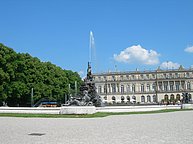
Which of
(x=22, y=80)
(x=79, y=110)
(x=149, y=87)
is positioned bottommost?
(x=79, y=110)

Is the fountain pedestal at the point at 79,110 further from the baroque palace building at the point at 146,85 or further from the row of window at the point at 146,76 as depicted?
the row of window at the point at 146,76

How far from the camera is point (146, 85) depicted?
397ft

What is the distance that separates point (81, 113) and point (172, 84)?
96421 millimetres

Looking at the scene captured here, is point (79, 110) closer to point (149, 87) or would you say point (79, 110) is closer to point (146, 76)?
point (146, 76)

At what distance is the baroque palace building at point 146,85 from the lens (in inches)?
4628

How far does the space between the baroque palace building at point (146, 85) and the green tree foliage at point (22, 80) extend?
59553 millimetres

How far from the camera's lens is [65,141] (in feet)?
36.2

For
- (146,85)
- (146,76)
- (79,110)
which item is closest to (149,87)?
(146,85)

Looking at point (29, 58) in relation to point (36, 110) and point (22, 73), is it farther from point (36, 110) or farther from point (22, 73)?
point (36, 110)

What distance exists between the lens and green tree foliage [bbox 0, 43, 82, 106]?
48.8m

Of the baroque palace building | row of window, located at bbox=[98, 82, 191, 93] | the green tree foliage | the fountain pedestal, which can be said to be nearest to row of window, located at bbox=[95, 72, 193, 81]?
the baroque palace building

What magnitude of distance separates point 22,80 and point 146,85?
3000 inches

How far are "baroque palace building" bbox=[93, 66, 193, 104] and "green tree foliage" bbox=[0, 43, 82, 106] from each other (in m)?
59.6

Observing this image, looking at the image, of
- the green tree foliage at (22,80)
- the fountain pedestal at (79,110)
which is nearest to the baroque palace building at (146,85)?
the green tree foliage at (22,80)
